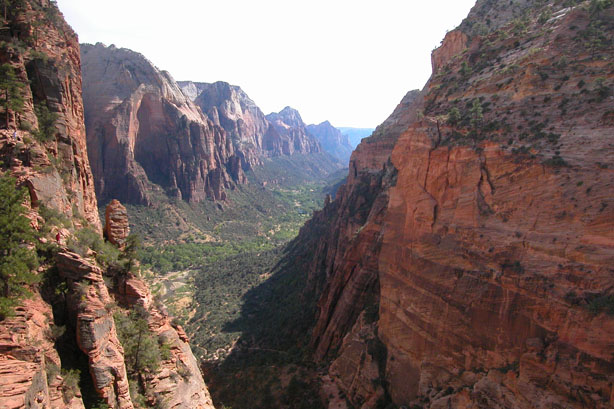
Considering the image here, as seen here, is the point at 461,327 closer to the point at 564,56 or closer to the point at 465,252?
the point at 465,252

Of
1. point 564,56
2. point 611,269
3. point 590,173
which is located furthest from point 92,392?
point 564,56

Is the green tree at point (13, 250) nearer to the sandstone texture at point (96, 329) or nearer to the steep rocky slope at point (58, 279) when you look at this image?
the steep rocky slope at point (58, 279)

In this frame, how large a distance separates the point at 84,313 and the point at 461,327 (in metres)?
17.3

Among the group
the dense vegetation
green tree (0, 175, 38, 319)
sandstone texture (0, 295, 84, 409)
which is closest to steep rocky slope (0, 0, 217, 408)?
sandstone texture (0, 295, 84, 409)

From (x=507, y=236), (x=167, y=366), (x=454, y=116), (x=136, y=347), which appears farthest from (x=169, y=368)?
(x=454, y=116)

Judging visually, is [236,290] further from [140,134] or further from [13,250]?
[140,134]

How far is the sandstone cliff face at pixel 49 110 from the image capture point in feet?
48.2

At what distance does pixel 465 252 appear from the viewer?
18719mm

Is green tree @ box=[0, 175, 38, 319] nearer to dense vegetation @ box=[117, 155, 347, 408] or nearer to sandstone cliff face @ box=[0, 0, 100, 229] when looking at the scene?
sandstone cliff face @ box=[0, 0, 100, 229]

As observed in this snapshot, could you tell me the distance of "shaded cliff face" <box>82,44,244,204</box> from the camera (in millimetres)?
91438

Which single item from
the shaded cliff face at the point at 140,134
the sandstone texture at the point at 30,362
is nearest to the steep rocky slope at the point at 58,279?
the sandstone texture at the point at 30,362

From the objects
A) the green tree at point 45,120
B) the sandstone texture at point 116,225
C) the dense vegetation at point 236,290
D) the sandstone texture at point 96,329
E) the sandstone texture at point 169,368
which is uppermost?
the green tree at point 45,120

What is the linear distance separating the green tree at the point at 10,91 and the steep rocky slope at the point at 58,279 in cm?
9

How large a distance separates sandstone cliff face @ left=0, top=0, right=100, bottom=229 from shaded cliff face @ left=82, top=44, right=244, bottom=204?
74675 mm
